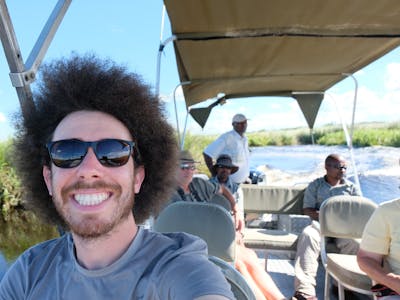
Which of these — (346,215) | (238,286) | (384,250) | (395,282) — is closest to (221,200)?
(346,215)

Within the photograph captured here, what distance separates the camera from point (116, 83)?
1.30 m

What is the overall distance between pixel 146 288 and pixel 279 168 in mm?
6796

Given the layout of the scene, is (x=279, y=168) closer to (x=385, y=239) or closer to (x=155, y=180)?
(x=385, y=239)

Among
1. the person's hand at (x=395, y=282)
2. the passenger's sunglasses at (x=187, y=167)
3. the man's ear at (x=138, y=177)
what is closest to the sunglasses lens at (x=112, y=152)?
the man's ear at (x=138, y=177)

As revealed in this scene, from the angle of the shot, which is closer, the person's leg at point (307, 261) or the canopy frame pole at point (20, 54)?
the canopy frame pole at point (20, 54)

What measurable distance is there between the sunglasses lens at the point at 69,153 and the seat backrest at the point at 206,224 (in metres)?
1.36

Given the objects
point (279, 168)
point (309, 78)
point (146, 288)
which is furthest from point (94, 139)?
point (279, 168)

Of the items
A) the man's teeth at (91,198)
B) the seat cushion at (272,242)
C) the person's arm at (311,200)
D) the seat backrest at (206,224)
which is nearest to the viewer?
the man's teeth at (91,198)

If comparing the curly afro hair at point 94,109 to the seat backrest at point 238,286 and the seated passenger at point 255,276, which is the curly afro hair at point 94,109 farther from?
the seated passenger at point 255,276

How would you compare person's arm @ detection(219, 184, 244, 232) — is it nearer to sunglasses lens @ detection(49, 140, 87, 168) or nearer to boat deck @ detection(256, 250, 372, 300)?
boat deck @ detection(256, 250, 372, 300)

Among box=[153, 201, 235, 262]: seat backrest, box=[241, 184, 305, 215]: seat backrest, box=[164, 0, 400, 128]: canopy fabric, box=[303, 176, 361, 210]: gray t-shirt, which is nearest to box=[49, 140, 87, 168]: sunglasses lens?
box=[153, 201, 235, 262]: seat backrest

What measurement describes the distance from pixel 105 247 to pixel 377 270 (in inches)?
64.5

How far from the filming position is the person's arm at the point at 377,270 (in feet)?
6.68

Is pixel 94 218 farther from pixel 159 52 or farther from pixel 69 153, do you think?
pixel 159 52
